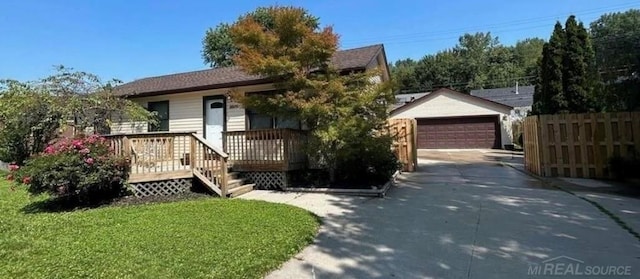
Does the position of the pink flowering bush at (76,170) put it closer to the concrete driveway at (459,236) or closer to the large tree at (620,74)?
the concrete driveway at (459,236)

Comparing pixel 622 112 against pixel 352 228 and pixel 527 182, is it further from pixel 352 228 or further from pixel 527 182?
pixel 352 228

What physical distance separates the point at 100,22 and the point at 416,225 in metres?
15.9

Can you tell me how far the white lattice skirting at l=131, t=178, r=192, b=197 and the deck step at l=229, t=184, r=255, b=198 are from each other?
1.13 meters

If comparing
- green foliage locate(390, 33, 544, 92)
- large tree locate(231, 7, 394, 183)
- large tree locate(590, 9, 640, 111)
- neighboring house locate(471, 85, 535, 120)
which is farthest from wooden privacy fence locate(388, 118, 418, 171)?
green foliage locate(390, 33, 544, 92)

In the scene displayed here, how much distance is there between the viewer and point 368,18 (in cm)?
2022

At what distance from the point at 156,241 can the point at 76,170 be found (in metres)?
3.58

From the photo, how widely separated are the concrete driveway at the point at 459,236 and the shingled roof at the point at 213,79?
4675 millimetres

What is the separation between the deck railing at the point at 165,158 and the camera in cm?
838

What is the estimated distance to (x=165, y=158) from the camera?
880 centimetres

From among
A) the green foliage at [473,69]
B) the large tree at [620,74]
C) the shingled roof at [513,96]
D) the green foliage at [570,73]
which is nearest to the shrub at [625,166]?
the large tree at [620,74]

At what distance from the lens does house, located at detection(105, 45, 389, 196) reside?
8555 mm

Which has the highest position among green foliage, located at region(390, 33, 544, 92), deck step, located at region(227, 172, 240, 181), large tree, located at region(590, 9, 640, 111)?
green foliage, located at region(390, 33, 544, 92)

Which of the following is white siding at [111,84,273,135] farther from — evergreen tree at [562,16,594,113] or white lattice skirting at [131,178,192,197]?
evergreen tree at [562,16,594,113]

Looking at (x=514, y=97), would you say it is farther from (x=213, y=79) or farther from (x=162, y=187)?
(x=162, y=187)
